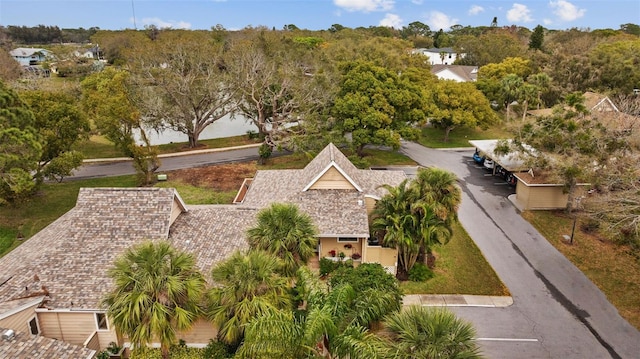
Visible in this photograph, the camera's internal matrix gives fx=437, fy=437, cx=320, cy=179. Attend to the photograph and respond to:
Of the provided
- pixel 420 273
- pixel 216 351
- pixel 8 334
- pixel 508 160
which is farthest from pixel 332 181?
pixel 508 160

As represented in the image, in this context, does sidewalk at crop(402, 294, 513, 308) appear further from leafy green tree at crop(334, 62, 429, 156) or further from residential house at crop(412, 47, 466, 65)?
residential house at crop(412, 47, 466, 65)

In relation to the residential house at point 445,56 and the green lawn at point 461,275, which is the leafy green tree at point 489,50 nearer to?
the residential house at point 445,56

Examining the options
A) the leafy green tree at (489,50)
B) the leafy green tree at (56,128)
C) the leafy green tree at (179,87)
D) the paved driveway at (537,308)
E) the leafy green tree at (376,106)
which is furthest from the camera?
the leafy green tree at (489,50)

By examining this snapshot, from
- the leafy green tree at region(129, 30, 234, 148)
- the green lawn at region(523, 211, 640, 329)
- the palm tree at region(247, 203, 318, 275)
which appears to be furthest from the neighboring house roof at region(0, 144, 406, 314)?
the leafy green tree at region(129, 30, 234, 148)

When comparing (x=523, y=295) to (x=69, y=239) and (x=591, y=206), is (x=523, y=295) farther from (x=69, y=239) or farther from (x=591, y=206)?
(x=69, y=239)

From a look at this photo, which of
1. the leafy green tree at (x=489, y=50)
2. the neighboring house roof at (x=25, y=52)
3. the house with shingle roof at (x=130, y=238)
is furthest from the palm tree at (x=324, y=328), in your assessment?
the neighboring house roof at (x=25, y=52)

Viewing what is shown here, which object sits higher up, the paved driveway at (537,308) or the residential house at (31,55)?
the residential house at (31,55)
